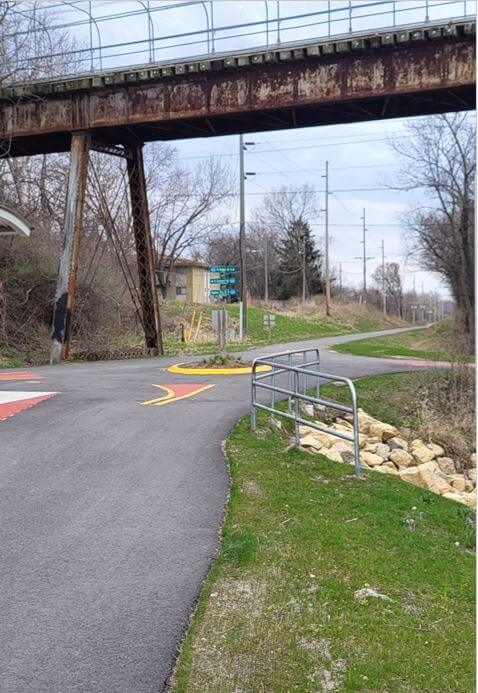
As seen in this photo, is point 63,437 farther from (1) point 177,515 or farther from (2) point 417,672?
(2) point 417,672

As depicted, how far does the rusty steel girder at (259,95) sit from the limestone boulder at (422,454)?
9658 millimetres

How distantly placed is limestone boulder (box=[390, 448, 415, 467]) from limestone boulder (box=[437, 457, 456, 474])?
63 centimetres

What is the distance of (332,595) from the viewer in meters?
4.46

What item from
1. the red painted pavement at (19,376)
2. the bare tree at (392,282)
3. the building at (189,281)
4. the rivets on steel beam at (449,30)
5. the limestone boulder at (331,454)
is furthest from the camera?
the bare tree at (392,282)

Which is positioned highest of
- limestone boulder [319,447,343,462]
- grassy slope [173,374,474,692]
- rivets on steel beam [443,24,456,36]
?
rivets on steel beam [443,24,456,36]

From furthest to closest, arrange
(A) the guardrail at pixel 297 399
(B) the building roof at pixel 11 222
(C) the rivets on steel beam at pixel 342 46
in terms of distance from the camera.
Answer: (C) the rivets on steel beam at pixel 342 46, (B) the building roof at pixel 11 222, (A) the guardrail at pixel 297 399

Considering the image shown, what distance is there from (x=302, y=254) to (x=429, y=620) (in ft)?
241

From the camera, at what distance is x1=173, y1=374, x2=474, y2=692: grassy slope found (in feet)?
11.7

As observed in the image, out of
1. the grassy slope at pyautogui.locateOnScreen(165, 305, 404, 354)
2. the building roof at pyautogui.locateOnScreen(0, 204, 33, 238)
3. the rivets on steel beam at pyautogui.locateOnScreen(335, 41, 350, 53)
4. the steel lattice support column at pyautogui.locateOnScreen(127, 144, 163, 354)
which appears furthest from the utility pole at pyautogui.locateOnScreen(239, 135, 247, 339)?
the building roof at pyautogui.locateOnScreen(0, 204, 33, 238)

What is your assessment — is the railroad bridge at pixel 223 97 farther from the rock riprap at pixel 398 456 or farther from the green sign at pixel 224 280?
the rock riprap at pixel 398 456

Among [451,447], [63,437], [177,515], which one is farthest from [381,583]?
[451,447]

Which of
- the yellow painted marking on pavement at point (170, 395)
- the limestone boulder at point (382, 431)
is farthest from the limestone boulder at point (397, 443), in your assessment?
the yellow painted marking on pavement at point (170, 395)

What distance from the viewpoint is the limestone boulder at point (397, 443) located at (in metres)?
12.8

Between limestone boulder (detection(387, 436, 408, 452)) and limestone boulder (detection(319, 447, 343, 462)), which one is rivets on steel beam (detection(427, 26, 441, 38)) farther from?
limestone boulder (detection(319, 447, 343, 462))
